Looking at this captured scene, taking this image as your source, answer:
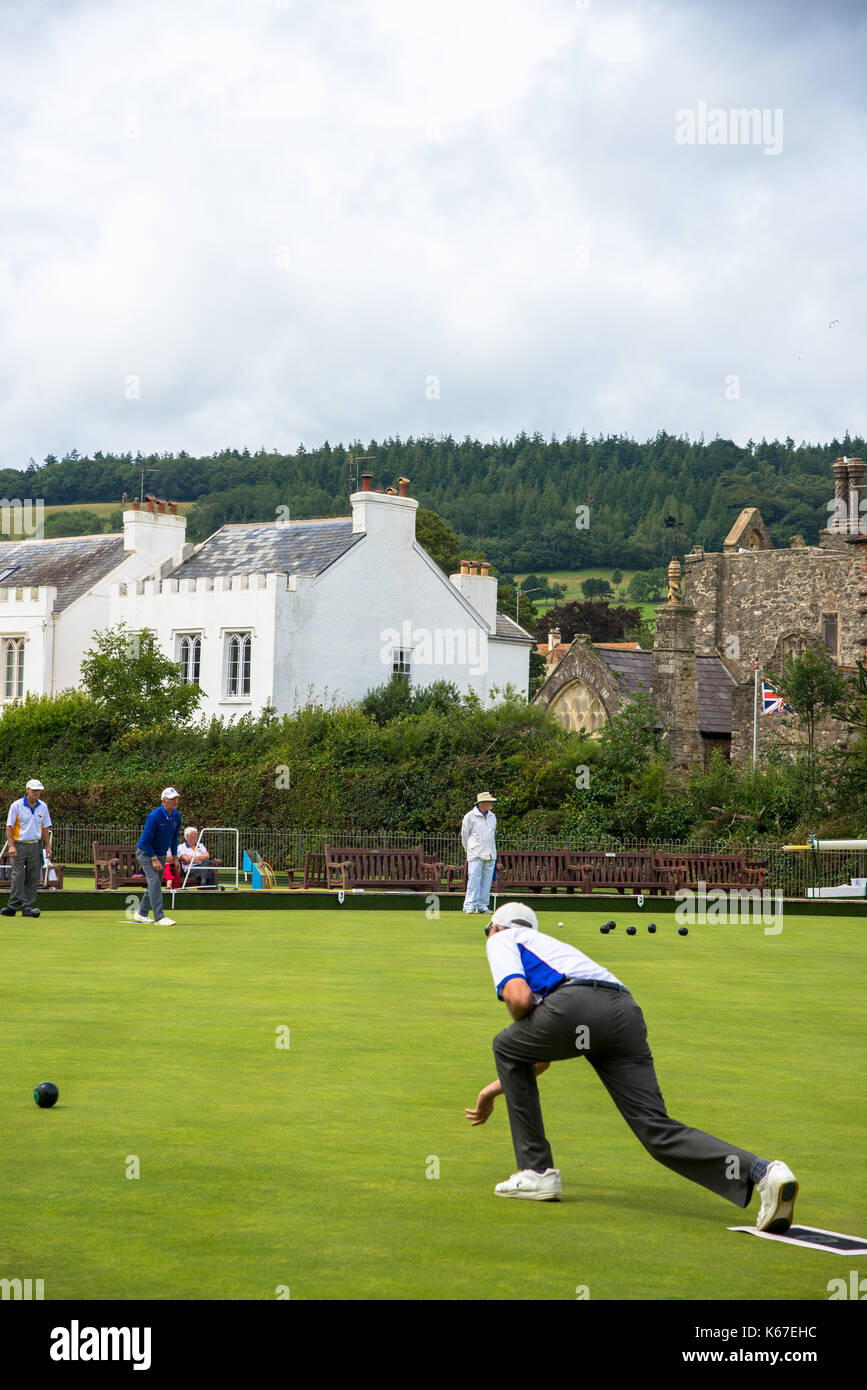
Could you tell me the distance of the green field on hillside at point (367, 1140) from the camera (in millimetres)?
5547

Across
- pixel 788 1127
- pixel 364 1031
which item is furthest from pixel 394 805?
pixel 788 1127

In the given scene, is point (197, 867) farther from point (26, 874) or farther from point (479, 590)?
point (479, 590)

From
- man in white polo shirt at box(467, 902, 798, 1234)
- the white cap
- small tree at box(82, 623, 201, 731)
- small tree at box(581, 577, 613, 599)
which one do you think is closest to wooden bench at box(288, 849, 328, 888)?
small tree at box(82, 623, 201, 731)

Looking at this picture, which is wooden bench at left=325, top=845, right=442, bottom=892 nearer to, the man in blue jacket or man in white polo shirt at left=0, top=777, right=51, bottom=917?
man in white polo shirt at left=0, top=777, right=51, bottom=917

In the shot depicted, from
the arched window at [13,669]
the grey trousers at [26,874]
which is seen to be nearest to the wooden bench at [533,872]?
the grey trousers at [26,874]

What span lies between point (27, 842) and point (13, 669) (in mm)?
29109

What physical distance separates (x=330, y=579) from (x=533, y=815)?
1232 centimetres

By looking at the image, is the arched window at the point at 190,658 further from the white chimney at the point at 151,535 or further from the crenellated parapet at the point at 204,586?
the white chimney at the point at 151,535

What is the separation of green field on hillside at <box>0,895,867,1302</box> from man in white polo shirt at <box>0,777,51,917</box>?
560cm

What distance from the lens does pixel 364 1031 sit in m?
11.5

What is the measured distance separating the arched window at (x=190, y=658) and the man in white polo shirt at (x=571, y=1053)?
133 feet

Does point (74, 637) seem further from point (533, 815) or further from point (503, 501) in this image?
point (503, 501)

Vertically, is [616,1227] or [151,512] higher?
[151,512]

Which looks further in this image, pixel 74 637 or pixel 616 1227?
pixel 74 637
